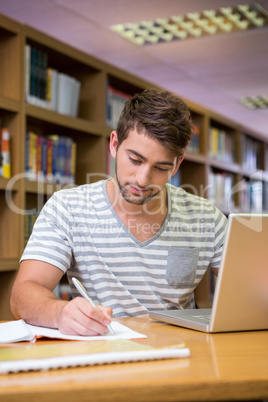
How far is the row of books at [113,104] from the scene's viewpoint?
121 inches

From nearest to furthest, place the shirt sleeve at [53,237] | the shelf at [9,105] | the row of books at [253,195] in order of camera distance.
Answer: the shirt sleeve at [53,237]
the shelf at [9,105]
the row of books at [253,195]

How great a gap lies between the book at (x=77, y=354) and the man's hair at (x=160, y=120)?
70 centimetres

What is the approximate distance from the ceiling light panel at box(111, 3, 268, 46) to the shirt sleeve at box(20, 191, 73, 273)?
2.00 m

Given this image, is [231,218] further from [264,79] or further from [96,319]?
[264,79]

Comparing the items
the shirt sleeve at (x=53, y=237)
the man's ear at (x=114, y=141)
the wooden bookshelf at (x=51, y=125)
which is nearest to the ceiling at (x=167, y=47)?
the wooden bookshelf at (x=51, y=125)

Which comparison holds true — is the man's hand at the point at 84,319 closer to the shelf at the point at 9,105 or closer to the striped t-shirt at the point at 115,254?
the striped t-shirt at the point at 115,254

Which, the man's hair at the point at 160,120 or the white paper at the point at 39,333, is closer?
the white paper at the point at 39,333

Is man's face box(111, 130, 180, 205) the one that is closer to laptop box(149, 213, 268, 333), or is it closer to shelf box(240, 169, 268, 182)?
laptop box(149, 213, 268, 333)

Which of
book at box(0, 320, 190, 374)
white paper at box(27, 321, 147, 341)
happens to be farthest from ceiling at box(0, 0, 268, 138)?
book at box(0, 320, 190, 374)

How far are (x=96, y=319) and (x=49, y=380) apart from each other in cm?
31

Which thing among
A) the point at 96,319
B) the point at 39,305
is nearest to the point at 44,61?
the point at 39,305

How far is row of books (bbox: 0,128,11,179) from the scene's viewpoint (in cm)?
235

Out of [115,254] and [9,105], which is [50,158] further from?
[115,254]

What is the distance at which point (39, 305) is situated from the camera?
45.7 inches
